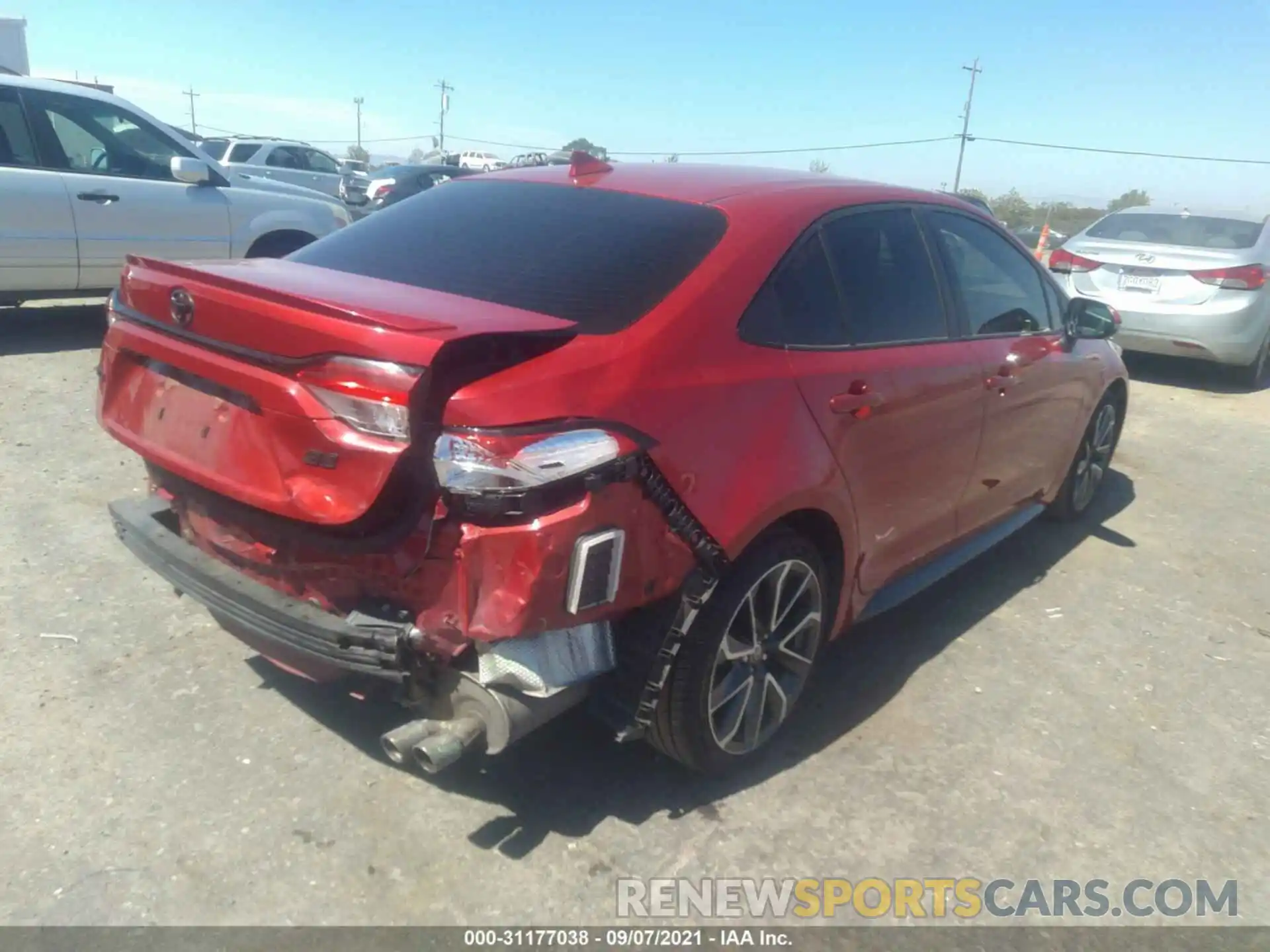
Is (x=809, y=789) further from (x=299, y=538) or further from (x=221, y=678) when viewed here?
(x=221, y=678)

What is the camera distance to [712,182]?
3275mm

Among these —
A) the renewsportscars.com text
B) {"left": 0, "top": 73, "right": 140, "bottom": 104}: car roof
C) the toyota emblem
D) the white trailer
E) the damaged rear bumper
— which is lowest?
the renewsportscars.com text

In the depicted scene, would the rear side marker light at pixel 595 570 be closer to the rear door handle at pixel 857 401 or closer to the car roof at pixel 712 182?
the rear door handle at pixel 857 401

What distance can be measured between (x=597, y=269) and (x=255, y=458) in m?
1.04

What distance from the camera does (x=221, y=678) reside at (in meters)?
3.31

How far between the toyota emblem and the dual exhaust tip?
4.01ft

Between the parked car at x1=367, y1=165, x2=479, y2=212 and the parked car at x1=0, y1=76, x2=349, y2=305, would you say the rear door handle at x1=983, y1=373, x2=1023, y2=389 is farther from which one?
the parked car at x1=367, y1=165, x2=479, y2=212

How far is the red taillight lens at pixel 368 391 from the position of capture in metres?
2.20

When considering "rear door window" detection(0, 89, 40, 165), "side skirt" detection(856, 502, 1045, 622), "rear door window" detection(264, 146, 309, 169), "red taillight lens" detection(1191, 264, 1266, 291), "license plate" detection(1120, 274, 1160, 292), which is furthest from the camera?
"rear door window" detection(264, 146, 309, 169)

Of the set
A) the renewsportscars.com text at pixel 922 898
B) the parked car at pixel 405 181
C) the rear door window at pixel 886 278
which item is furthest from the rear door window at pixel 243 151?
the renewsportscars.com text at pixel 922 898

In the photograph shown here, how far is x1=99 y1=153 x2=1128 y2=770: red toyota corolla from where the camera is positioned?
88.1 inches

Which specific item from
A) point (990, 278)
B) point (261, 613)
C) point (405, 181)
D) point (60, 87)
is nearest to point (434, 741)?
point (261, 613)

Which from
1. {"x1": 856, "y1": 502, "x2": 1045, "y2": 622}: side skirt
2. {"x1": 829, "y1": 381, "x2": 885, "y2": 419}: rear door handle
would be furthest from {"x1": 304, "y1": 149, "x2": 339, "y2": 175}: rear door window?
{"x1": 829, "y1": 381, "x2": 885, "y2": 419}: rear door handle

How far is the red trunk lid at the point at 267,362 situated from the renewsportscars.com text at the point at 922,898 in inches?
→ 49.2
